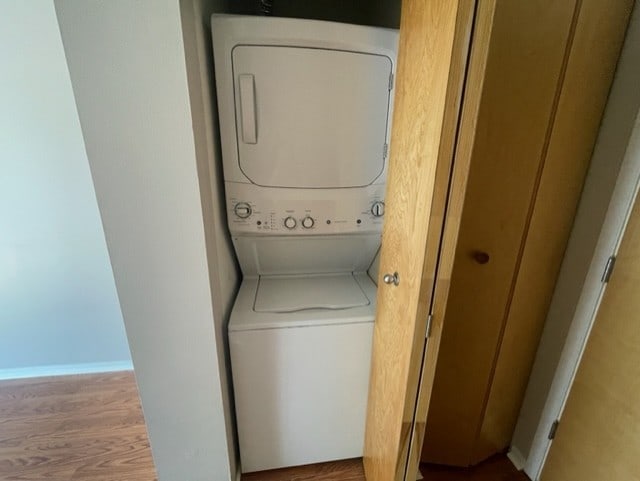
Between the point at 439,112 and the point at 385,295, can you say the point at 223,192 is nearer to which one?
the point at 385,295

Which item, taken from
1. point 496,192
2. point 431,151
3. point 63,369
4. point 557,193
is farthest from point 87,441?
point 557,193

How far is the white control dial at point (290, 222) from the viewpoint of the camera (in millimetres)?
1225

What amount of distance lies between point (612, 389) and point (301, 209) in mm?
1335

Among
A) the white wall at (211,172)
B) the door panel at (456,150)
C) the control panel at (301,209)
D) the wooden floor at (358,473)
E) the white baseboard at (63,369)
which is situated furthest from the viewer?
the white baseboard at (63,369)

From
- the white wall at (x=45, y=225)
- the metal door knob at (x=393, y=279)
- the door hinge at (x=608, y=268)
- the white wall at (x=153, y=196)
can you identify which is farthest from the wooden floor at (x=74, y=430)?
the door hinge at (x=608, y=268)

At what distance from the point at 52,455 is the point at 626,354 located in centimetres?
261

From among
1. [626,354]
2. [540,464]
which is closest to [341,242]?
[626,354]

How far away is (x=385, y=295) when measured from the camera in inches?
41.2

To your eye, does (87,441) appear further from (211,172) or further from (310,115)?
(310,115)

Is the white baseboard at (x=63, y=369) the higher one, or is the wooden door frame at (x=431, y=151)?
the wooden door frame at (x=431, y=151)

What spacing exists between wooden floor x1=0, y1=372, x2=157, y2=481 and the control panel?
1.36 meters

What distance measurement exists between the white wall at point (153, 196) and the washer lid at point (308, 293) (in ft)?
1.01

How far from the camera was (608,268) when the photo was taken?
1.05 metres

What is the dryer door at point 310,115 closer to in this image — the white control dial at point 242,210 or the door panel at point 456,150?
the white control dial at point 242,210
